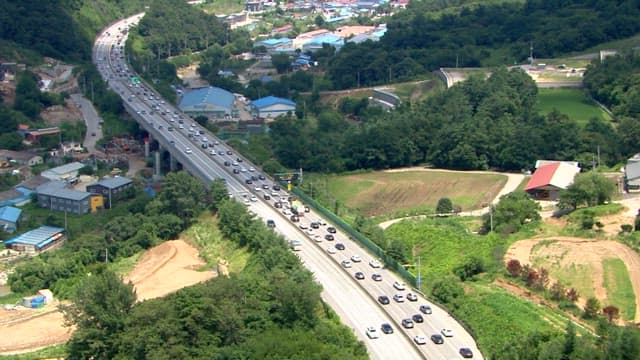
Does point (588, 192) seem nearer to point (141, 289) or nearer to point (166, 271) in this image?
point (166, 271)

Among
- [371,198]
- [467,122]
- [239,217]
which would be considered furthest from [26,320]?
[467,122]

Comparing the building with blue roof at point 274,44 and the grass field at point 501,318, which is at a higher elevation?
the building with blue roof at point 274,44

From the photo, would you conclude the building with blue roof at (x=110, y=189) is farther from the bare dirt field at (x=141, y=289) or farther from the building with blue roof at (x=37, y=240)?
the bare dirt field at (x=141, y=289)

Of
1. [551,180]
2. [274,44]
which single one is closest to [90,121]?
[274,44]

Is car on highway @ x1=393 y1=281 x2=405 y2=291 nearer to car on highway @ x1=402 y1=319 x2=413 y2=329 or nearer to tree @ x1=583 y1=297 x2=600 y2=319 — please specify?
car on highway @ x1=402 y1=319 x2=413 y2=329

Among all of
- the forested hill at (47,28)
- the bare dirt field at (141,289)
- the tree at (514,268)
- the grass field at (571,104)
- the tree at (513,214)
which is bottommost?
the bare dirt field at (141,289)

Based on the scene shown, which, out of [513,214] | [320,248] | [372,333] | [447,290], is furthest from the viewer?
[513,214]

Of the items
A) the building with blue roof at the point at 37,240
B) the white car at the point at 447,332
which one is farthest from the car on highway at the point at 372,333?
the building with blue roof at the point at 37,240
